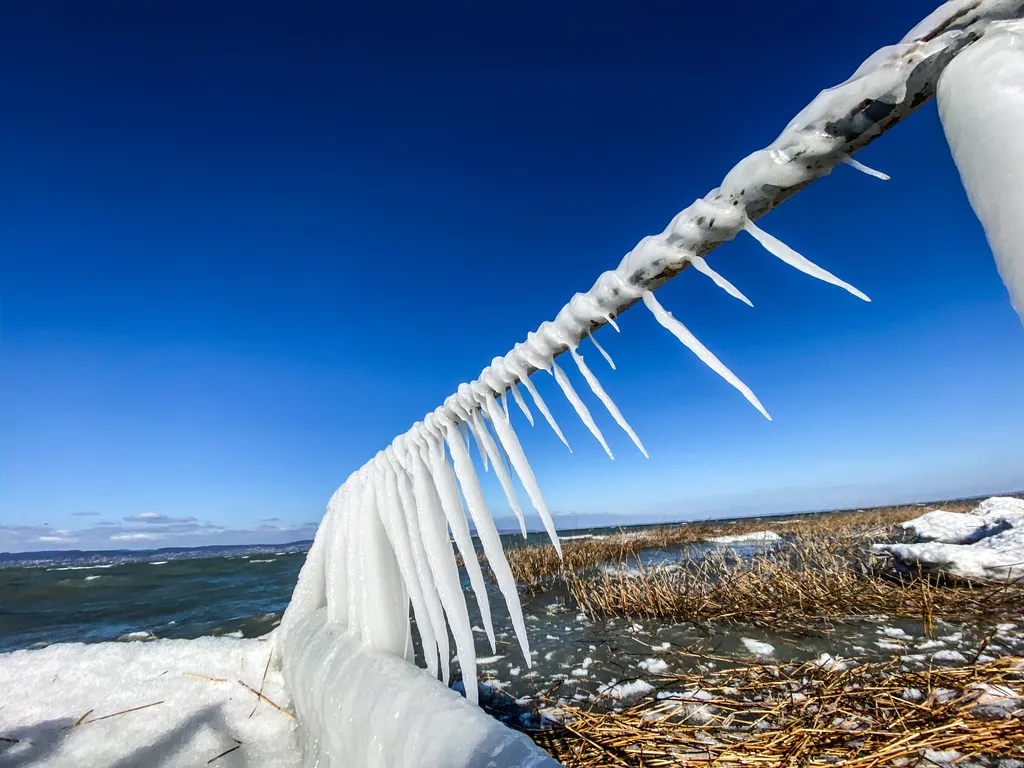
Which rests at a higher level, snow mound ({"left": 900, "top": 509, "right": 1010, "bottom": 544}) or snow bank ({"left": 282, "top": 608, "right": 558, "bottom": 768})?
snow bank ({"left": 282, "top": 608, "right": 558, "bottom": 768})

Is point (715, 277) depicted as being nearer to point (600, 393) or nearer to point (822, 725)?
point (600, 393)

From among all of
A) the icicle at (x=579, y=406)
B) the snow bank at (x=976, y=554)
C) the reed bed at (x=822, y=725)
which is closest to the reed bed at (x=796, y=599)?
the snow bank at (x=976, y=554)

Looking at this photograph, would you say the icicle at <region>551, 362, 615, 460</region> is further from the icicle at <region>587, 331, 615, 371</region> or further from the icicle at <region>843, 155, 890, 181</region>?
the icicle at <region>843, 155, 890, 181</region>

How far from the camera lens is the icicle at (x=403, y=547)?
1.68 m

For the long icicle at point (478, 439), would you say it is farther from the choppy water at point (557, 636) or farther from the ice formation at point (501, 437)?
the choppy water at point (557, 636)

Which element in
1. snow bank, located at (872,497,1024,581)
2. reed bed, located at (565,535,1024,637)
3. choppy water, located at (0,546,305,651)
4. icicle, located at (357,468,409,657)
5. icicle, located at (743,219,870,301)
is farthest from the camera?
choppy water, located at (0,546,305,651)

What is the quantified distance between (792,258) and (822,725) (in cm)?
235

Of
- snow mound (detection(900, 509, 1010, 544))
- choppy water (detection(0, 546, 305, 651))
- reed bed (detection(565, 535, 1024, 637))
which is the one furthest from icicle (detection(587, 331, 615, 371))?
snow mound (detection(900, 509, 1010, 544))

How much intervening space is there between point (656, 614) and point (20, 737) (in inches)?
190

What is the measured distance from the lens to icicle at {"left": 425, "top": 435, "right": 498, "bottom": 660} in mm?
1515

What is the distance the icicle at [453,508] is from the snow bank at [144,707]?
0.94 m

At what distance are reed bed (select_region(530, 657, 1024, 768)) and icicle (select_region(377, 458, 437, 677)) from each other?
2.85 feet

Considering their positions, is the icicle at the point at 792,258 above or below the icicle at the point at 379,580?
above

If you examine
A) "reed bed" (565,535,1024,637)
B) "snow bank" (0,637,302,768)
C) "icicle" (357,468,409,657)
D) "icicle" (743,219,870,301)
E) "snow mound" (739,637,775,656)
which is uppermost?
"icicle" (743,219,870,301)
